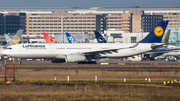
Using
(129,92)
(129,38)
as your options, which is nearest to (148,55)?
(129,92)

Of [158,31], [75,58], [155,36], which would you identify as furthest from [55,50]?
[158,31]

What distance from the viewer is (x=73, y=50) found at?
71062 mm

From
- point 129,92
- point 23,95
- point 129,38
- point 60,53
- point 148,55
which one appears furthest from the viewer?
point 129,38

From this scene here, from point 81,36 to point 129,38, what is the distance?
2605 cm

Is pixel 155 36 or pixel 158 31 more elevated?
pixel 158 31

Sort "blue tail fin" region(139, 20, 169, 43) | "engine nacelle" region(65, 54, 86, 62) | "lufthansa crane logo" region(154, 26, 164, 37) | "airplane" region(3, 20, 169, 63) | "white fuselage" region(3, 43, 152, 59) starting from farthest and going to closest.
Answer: "lufthansa crane logo" region(154, 26, 164, 37) < "blue tail fin" region(139, 20, 169, 43) < "white fuselage" region(3, 43, 152, 59) < "airplane" region(3, 20, 169, 63) < "engine nacelle" region(65, 54, 86, 62)

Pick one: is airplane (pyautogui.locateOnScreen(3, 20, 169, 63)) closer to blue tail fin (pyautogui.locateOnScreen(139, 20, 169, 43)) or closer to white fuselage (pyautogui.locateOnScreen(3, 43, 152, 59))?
white fuselage (pyautogui.locateOnScreen(3, 43, 152, 59))

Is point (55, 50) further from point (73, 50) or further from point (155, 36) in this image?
point (155, 36)

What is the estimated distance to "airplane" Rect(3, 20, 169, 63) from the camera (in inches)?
2724

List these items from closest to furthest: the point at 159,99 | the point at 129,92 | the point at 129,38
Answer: the point at 159,99 < the point at 129,92 < the point at 129,38

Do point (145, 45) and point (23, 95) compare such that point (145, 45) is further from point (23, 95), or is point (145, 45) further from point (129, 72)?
point (23, 95)

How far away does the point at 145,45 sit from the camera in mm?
74312

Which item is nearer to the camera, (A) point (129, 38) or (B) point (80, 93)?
(B) point (80, 93)

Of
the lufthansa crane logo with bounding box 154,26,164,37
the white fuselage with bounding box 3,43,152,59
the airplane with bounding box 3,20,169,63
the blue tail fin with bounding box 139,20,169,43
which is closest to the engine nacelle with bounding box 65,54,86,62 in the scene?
the airplane with bounding box 3,20,169,63
